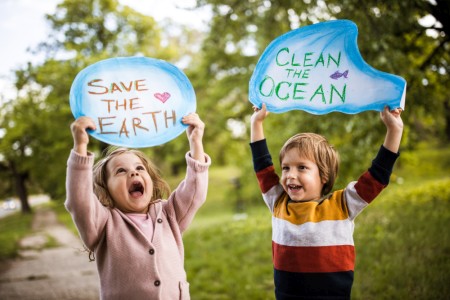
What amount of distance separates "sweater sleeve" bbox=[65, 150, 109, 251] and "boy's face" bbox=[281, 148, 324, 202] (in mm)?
942

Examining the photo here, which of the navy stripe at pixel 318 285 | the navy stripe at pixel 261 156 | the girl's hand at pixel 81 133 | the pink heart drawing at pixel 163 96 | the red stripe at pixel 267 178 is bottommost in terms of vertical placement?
the navy stripe at pixel 318 285

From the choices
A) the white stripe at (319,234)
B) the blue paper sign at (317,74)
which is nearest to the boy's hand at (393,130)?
the blue paper sign at (317,74)

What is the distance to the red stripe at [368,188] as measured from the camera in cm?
179

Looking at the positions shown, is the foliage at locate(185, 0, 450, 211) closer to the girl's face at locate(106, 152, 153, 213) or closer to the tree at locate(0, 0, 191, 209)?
the girl's face at locate(106, 152, 153, 213)

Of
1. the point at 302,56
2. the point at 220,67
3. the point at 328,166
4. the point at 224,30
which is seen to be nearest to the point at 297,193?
the point at 328,166

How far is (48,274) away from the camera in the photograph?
19.4 ft

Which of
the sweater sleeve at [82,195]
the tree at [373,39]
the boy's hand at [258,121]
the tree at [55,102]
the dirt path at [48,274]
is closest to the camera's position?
the sweater sleeve at [82,195]

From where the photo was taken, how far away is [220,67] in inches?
435

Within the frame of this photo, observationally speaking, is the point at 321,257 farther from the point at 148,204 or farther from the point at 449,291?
the point at 449,291

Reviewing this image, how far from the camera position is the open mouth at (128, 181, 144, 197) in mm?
1917

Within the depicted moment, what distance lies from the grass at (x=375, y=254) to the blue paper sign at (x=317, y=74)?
90.3 inches

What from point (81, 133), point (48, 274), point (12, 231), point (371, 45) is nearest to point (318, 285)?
point (81, 133)

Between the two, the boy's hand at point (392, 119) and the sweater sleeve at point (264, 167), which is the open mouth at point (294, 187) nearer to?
the sweater sleeve at point (264, 167)

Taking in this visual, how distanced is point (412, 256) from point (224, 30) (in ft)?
13.4
